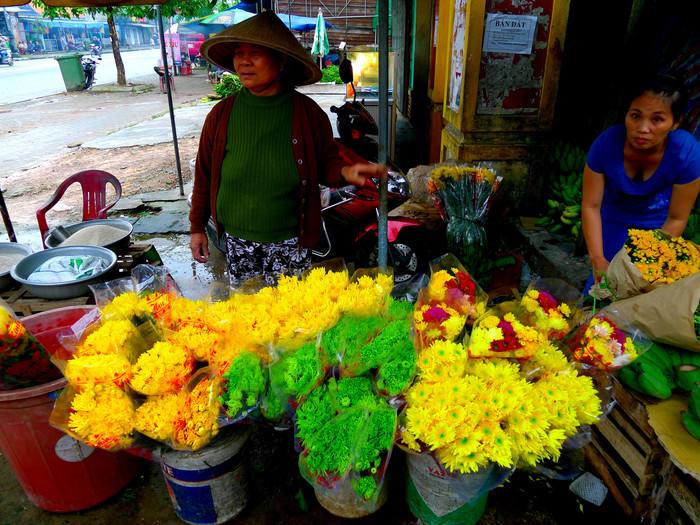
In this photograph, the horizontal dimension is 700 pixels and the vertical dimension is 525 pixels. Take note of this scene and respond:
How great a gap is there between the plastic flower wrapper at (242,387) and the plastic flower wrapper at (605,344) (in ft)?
3.46

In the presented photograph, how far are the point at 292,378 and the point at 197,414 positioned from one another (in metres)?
0.34

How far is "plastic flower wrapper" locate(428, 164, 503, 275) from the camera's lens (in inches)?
Result: 115

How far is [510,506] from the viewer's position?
2.03 meters

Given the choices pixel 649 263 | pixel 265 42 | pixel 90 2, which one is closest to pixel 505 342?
pixel 649 263

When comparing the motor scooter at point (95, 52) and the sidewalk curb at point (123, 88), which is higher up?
the motor scooter at point (95, 52)

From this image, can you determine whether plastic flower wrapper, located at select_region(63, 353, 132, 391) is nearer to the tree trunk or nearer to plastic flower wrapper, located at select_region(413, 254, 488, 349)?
plastic flower wrapper, located at select_region(413, 254, 488, 349)

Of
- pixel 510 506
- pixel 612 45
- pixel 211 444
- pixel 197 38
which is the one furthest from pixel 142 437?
pixel 197 38

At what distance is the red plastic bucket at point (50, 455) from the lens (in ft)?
6.01

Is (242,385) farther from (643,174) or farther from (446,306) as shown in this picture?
(643,174)

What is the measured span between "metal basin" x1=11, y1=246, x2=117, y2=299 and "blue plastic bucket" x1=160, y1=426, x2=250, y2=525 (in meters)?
1.57

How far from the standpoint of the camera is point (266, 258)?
2.48 m

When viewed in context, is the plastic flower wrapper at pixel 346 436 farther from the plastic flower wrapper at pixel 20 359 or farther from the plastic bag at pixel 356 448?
the plastic flower wrapper at pixel 20 359

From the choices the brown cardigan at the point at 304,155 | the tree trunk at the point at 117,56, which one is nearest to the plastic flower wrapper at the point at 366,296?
the brown cardigan at the point at 304,155

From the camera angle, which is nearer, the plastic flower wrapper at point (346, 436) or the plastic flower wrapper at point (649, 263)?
the plastic flower wrapper at point (346, 436)
